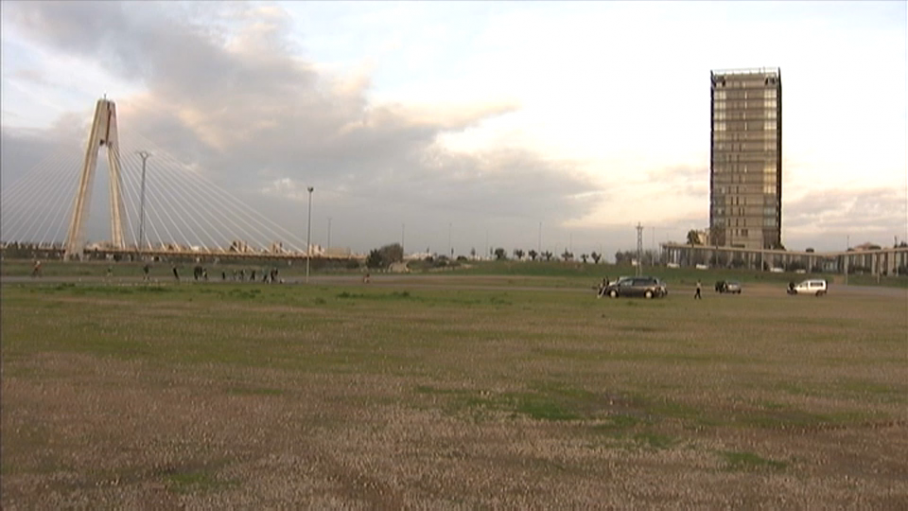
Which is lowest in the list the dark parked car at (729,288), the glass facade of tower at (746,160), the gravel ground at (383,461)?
the gravel ground at (383,461)

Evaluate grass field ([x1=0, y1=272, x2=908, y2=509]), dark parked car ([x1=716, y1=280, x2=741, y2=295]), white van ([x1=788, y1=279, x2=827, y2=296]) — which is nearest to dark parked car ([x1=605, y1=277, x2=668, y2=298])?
white van ([x1=788, y1=279, x2=827, y2=296])

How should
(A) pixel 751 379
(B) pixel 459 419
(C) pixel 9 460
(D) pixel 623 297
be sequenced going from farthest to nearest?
(D) pixel 623 297 → (A) pixel 751 379 → (B) pixel 459 419 → (C) pixel 9 460

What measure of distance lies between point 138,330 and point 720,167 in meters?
121

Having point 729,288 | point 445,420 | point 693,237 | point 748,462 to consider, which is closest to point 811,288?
point 729,288

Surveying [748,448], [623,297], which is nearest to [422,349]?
[748,448]

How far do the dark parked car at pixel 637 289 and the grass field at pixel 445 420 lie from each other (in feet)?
83.0

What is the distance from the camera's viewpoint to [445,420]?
9648mm

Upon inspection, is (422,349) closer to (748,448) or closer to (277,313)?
(748,448)

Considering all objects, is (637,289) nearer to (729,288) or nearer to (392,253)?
(729,288)

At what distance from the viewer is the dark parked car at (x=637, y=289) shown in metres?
45.5

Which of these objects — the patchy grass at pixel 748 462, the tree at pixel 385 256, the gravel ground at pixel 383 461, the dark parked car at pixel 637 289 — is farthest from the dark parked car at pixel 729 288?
the tree at pixel 385 256

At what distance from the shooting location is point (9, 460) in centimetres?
785

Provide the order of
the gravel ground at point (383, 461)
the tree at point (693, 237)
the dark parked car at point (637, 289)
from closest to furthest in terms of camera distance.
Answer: the gravel ground at point (383, 461) < the dark parked car at point (637, 289) < the tree at point (693, 237)

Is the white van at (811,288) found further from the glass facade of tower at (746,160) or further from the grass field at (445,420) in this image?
the glass facade of tower at (746,160)
